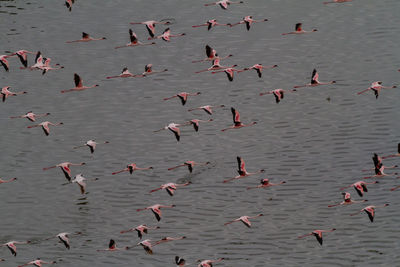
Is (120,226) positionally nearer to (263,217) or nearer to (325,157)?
(263,217)

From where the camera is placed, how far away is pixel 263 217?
58938 millimetres

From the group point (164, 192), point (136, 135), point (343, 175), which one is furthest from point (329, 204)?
point (136, 135)

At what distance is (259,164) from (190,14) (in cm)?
2275

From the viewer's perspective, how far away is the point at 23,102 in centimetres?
7375

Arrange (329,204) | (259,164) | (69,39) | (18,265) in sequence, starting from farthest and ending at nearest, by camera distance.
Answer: (69,39) → (259,164) → (329,204) → (18,265)

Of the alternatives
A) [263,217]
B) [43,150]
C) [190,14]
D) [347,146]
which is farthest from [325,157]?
[190,14]

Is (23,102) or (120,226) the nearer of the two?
(120,226)

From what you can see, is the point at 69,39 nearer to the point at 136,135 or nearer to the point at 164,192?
the point at 136,135

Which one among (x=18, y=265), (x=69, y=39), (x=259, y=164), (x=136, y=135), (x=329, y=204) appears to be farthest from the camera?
(x=69, y=39)

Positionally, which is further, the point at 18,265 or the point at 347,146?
the point at 347,146

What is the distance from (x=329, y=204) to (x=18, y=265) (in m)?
17.7

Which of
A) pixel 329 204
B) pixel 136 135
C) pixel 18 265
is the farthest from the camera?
pixel 136 135

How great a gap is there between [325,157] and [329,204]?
5.54 metres

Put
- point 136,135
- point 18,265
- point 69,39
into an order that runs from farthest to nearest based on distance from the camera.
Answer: point 69,39
point 136,135
point 18,265
